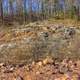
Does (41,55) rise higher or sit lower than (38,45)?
lower

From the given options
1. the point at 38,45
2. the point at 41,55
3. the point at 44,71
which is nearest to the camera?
the point at 44,71

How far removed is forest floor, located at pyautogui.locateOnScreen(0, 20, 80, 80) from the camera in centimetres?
556

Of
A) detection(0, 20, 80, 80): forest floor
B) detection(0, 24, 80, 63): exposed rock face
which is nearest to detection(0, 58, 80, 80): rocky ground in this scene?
detection(0, 20, 80, 80): forest floor

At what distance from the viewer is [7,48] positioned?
8.09 m

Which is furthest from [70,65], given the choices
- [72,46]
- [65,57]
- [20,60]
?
[72,46]

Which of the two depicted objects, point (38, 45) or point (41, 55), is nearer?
point (41, 55)

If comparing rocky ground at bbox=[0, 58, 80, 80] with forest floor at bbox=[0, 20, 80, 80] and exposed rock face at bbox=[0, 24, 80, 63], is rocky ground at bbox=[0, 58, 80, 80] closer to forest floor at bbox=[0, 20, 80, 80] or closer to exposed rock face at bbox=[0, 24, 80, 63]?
forest floor at bbox=[0, 20, 80, 80]

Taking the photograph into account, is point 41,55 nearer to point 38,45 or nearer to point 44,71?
point 38,45

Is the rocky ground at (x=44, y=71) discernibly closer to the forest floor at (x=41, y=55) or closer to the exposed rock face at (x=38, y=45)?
the forest floor at (x=41, y=55)

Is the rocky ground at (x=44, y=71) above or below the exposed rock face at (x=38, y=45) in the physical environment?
below

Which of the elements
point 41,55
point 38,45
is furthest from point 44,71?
point 38,45

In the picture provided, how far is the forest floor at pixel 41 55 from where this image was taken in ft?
18.2

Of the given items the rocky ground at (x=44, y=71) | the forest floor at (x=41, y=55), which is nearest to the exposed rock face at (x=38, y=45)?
the forest floor at (x=41, y=55)

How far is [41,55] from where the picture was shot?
7.27m
